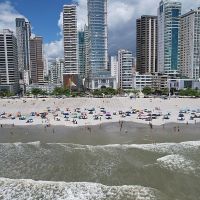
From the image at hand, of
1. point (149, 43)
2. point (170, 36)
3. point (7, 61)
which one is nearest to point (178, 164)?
point (170, 36)

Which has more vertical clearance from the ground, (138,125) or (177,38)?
(177,38)

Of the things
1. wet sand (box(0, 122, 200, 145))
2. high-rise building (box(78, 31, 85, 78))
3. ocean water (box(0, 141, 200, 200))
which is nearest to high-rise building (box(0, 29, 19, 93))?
high-rise building (box(78, 31, 85, 78))

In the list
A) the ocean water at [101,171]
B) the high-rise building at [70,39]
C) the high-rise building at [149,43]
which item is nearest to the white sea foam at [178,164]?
the ocean water at [101,171]

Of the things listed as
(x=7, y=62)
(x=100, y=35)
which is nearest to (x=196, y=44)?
(x=100, y=35)

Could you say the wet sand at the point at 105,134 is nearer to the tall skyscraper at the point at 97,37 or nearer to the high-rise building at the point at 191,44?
the high-rise building at the point at 191,44

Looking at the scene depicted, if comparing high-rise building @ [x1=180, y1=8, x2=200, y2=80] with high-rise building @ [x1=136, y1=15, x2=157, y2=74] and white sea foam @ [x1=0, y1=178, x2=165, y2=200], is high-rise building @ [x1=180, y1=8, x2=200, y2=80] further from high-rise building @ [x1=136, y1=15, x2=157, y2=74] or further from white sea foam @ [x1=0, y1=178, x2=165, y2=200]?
white sea foam @ [x1=0, y1=178, x2=165, y2=200]

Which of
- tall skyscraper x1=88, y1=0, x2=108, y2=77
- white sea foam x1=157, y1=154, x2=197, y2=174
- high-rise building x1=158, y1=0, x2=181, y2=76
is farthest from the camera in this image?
tall skyscraper x1=88, y1=0, x2=108, y2=77

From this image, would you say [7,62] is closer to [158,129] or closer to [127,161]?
[158,129]
